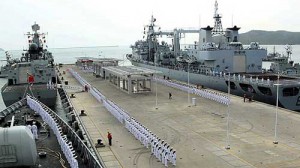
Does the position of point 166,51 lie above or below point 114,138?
above

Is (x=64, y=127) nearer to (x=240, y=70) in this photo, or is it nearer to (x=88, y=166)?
(x=88, y=166)

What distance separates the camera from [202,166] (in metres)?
15.9

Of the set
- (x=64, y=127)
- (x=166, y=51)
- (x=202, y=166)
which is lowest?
(x=202, y=166)

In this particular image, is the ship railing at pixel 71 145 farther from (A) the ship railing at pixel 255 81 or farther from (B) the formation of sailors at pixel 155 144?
(A) the ship railing at pixel 255 81

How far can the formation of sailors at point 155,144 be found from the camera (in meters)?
16.2

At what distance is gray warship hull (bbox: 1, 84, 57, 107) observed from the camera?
118 ft

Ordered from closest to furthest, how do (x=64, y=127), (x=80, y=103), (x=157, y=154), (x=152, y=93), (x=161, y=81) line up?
1. (x=157, y=154)
2. (x=64, y=127)
3. (x=80, y=103)
4. (x=152, y=93)
5. (x=161, y=81)

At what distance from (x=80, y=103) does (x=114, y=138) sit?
14396 millimetres

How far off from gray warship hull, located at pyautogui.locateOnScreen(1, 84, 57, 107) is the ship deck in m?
4.16

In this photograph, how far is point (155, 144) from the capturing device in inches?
690

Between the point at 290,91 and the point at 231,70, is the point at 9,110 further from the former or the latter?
the point at 231,70

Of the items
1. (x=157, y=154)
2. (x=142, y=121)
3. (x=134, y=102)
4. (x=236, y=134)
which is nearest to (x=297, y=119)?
(x=236, y=134)

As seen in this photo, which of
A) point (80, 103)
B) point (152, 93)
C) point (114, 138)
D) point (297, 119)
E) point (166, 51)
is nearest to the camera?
point (114, 138)

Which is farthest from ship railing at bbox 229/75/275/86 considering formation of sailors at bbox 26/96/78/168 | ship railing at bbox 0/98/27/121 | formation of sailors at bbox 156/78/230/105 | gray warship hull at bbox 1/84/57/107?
ship railing at bbox 0/98/27/121
